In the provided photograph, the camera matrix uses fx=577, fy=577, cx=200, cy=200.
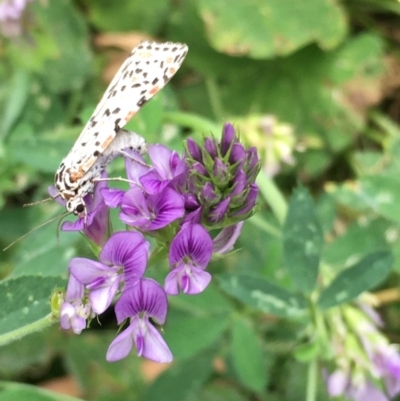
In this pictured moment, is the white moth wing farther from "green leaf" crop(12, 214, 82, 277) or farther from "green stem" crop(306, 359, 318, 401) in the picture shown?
"green stem" crop(306, 359, 318, 401)

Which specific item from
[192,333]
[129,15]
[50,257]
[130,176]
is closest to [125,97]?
[130,176]

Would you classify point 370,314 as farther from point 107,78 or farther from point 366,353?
point 107,78

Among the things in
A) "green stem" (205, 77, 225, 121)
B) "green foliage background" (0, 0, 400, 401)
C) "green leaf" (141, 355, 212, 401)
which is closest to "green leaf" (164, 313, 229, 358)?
"green foliage background" (0, 0, 400, 401)

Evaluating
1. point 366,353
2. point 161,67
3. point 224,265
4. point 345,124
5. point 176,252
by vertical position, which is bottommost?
point 224,265

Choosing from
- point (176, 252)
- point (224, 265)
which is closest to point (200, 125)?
point (224, 265)

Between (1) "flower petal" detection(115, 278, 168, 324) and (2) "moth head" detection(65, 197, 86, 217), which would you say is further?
(2) "moth head" detection(65, 197, 86, 217)

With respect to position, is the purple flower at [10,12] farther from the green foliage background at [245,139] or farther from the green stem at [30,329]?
the green stem at [30,329]
